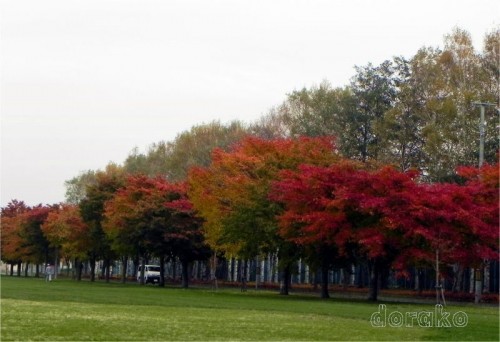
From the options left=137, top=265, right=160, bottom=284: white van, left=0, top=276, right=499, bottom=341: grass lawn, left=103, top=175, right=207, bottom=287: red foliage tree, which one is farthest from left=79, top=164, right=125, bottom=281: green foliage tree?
left=0, top=276, right=499, bottom=341: grass lawn

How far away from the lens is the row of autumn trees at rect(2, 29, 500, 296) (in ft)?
155

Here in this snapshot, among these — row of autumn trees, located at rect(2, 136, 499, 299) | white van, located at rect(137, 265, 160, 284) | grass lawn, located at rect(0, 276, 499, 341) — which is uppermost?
row of autumn trees, located at rect(2, 136, 499, 299)

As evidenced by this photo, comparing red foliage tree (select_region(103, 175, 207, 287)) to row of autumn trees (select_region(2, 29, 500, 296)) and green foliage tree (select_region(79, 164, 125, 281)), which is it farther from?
green foliage tree (select_region(79, 164, 125, 281))

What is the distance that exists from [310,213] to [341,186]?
7.51ft

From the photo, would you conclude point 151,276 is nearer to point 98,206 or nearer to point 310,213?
point 98,206

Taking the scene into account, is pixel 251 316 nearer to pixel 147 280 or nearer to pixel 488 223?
pixel 488 223

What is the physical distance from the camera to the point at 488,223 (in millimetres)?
46156

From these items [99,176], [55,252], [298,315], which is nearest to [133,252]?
[99,176]

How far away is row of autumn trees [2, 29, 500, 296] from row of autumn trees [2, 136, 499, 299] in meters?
0.09

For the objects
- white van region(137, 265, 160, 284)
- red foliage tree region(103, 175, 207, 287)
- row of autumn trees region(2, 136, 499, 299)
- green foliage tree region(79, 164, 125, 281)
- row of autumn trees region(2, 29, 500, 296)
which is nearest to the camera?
row of autumn trees region(2, 136, 499, 299)

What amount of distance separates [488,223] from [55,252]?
7197 centimetres

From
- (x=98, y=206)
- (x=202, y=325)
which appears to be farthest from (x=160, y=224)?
(x=202, y=325)

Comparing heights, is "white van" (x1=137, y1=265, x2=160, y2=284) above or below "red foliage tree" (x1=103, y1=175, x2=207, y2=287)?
below

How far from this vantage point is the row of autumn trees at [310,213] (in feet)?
151
